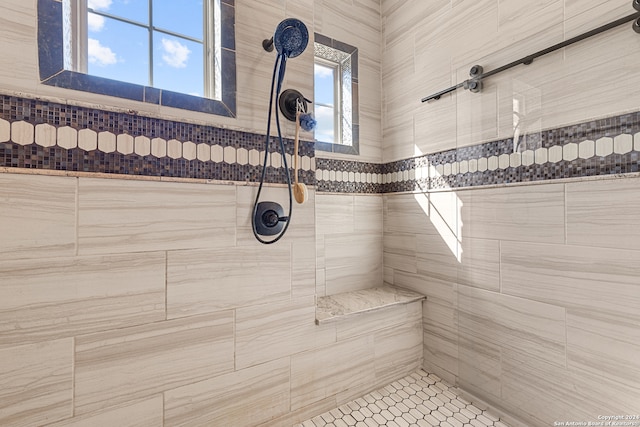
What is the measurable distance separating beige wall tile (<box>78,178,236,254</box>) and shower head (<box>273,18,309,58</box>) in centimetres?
63

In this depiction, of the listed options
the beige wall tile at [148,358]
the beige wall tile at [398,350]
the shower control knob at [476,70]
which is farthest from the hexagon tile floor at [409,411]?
the shower control knob at [476,70]

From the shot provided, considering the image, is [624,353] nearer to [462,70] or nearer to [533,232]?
[533,232]

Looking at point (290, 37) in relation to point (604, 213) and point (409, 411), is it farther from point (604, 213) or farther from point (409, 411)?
point (409, 411)

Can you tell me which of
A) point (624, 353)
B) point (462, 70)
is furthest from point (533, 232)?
point (462, 70)

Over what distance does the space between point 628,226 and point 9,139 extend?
214 centimetres

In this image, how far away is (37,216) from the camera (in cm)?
96

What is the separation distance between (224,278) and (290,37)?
103cm

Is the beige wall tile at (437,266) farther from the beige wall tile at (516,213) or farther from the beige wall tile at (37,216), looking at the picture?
the beige wall tile at (37,216)

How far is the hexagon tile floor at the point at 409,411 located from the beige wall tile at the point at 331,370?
0.29ft

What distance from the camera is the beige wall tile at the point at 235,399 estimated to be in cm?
117

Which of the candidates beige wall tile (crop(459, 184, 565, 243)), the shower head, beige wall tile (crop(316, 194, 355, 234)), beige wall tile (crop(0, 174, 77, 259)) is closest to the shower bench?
beige wall tile (crop(316, 194, 355, 234))

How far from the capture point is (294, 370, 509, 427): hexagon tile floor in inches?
56.5

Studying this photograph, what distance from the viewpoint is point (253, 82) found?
135 cm

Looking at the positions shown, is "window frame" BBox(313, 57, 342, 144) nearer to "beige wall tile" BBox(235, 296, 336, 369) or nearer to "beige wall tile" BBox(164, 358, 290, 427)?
"beige wall tile" BBox(235, 296, 336, 369)
